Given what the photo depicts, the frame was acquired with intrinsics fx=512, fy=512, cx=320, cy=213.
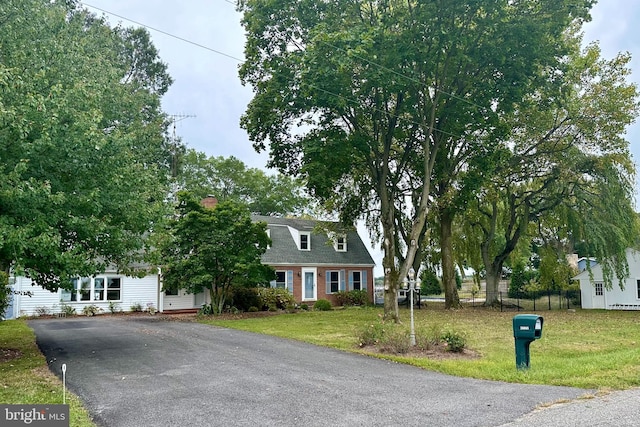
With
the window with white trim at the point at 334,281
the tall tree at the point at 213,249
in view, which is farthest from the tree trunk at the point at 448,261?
the tall tree at the point at 213,249

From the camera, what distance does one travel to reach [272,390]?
7.85 m

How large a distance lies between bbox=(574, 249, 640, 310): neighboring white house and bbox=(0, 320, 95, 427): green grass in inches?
1013

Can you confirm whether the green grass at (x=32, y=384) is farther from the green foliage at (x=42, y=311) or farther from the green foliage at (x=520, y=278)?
the green foliage at (x=520, y=278)

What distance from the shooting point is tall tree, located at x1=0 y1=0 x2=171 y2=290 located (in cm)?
920

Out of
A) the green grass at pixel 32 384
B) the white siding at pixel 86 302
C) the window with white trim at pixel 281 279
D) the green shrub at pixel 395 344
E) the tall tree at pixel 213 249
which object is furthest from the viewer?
the window with white trim at pixel 281 279

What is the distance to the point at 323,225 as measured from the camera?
3105 centimetres

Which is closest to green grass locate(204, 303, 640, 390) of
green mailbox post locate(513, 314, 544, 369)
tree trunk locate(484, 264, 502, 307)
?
green mailbox post locate(513, 314, 544, 369)

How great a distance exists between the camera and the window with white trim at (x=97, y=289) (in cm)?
2452

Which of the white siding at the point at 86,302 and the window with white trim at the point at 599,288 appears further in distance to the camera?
the window with white trim at the point at 599,288

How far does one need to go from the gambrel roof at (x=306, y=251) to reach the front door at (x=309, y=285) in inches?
22.6

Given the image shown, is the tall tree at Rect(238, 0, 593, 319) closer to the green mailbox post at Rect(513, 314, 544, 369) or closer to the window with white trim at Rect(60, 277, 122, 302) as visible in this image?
the green mailbox post at Rect(513, 314, 544, 369)

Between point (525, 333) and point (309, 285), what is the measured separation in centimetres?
2195

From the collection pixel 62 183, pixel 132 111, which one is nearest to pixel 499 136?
pixel 62 183

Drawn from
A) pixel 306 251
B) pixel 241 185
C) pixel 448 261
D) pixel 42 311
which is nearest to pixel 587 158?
pixel 448 261
